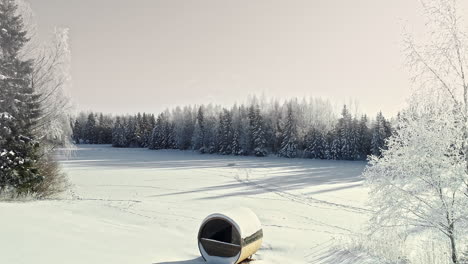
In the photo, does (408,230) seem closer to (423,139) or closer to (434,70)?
(423,139)

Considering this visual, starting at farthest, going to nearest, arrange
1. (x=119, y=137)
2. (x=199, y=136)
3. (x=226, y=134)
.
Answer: (x=119, y=137), (x=199, y=136), (x=226, y=134)

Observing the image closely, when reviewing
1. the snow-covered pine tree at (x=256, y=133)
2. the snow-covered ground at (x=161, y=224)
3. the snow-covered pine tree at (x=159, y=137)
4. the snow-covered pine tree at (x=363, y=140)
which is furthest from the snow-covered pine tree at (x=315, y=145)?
the snow-covered pine tree at (x=159, y=137)

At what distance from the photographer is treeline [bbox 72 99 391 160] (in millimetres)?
64125

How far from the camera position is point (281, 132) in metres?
73.2

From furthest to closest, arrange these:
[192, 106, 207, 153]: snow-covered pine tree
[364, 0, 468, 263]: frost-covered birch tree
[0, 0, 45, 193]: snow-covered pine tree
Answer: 1. [192, 106, 207, 153]: snow-covered pine tree
2. [0, 0, 45, 193]: snow-covered pine tree
3. [364, 0, 468, 263]: frost-covered birch tree

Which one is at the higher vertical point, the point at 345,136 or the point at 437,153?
the point at 345,136

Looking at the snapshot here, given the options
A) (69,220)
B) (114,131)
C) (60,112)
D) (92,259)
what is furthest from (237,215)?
(114,131)

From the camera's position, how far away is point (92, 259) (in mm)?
A: 7008

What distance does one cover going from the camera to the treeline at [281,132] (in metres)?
64.1

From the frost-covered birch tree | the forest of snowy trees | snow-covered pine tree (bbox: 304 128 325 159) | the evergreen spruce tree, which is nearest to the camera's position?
the frost-covered birch tree

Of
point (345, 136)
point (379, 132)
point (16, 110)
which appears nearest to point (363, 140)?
point (345, 136)

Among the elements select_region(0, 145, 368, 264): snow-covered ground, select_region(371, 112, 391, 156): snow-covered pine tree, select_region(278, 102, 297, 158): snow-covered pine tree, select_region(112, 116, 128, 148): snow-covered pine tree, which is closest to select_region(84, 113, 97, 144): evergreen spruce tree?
select_region(112, 116, 128, 148): snow-covered pine tree

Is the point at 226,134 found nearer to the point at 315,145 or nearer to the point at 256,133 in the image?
the point at 256,133

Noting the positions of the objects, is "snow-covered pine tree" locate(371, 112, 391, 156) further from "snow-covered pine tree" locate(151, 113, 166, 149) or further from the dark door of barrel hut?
the dark door of barrel hut
